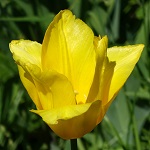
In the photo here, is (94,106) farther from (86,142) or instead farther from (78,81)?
(86,142)

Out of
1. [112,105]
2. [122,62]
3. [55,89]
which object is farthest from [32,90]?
[112,105]

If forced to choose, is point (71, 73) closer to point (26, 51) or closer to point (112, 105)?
point (26, 51)

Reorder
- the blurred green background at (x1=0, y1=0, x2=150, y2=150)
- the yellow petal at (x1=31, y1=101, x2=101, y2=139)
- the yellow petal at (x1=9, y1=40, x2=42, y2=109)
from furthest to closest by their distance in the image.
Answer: the blurred green background at (x1=0, y1=0, x2=150, y2=150), the yellow petal at (x1=9, y1=40, x2=42, y2=109), the yellow petal at (x1=31, y1=101, x2=101, y2=139)

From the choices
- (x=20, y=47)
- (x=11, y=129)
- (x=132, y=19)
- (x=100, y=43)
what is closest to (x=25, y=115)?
(x=11, y=129)

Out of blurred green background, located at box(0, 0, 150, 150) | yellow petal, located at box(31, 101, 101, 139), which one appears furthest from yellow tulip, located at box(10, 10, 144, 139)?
blurred green background, located at box(0, 0, 150, 150)

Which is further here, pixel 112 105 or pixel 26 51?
pixel 112 105

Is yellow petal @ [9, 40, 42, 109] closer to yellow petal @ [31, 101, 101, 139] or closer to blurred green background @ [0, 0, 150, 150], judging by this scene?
yellow petal @ [31, 101, 101, 139]
